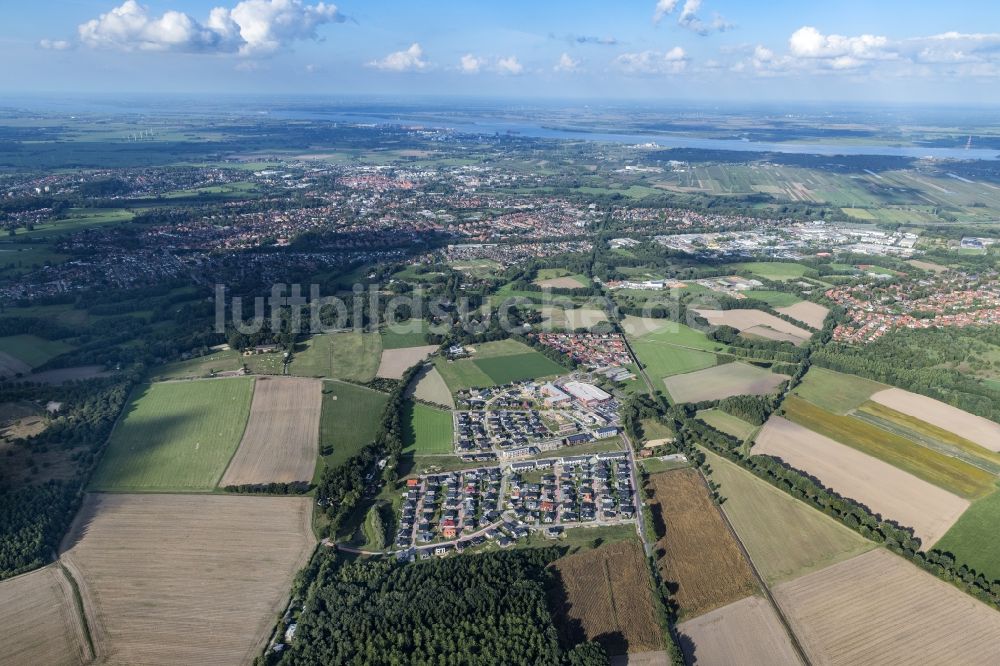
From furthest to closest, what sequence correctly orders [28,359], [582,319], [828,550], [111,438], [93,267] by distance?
1. [93,267]
2. [582,319]
3. [28,359]
4. [111,438]
5. [828,550]

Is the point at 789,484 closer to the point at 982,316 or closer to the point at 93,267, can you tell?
the point at 982,316

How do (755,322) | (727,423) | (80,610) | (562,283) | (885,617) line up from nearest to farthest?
(80,610), (885,617), (727,423), (755,322), (562,283)

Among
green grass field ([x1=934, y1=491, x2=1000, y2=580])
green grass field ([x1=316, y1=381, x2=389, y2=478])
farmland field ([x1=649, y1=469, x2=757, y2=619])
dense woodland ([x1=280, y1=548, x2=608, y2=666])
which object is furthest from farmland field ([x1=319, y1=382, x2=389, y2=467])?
green grass field ([x1=934, y1=491, x2=1000, y2=580])

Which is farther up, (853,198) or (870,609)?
(853,198)

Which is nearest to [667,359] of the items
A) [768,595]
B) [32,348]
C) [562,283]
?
[562,283]

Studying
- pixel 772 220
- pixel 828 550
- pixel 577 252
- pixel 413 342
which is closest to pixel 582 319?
pixel 413 342

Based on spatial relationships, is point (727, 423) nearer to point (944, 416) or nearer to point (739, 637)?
point (944, 416)

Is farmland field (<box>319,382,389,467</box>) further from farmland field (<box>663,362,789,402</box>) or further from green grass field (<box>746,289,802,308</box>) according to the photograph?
green grass field (<box>746,289,802,308</box>)
